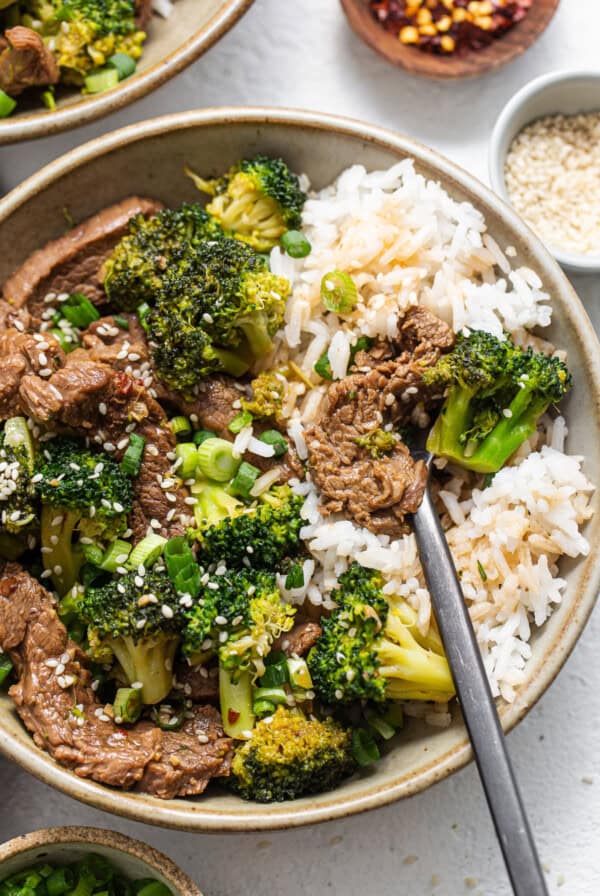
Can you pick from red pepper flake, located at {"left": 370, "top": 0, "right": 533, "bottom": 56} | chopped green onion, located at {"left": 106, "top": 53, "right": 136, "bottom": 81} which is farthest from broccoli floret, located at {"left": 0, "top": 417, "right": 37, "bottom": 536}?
red pepper flake, located at {"left": 370, "top": 0, "right": 533, "bottom": 56}

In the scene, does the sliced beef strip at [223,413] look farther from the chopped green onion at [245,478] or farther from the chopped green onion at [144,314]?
the chopped green onion at [144,314]

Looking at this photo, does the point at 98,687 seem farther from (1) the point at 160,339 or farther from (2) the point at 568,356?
(2) the point at 568,356

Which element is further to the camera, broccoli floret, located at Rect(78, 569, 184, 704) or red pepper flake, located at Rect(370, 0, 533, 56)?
red pepper flake, located at Rect(370, 0, 533, 56)

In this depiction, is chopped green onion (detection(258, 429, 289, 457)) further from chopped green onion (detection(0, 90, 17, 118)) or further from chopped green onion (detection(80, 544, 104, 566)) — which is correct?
chopped green onion (detection(0, 90, 17, 118))

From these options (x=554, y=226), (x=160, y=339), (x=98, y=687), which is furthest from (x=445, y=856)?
(x=554, y=226)

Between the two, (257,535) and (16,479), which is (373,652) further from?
(16,479)

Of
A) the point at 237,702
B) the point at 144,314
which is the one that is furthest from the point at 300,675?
the point at 144,314

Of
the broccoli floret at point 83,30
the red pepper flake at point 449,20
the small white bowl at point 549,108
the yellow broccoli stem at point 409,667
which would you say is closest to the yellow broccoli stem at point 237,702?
the yellow broccoli stem at point 409,667
